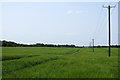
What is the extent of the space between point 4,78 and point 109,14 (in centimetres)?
2521

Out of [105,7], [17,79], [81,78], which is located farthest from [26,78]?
[105,7]

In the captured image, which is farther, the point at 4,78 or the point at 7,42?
the point at 7,42

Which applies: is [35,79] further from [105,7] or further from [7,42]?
[7,42]

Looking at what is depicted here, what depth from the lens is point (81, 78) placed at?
406 inches

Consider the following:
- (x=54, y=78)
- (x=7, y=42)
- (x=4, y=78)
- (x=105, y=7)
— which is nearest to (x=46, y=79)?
(x=54, y=78)

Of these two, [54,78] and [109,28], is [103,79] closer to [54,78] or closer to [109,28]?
[54,78]

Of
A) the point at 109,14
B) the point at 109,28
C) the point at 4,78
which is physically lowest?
the point at 4,78

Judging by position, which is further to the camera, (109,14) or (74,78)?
(109,14)

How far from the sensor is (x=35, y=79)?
393 inches

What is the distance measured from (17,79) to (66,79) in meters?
2.20

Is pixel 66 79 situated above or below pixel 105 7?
below

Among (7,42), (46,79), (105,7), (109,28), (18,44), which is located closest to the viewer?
(46,79)

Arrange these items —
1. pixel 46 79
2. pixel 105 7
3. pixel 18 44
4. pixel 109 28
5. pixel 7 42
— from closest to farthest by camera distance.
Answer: pixel 46 79 < pixel 109 28 < pixel 105 7 < pixel 7 42 < pixel 18 44

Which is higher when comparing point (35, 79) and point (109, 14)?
point (109, 14)
